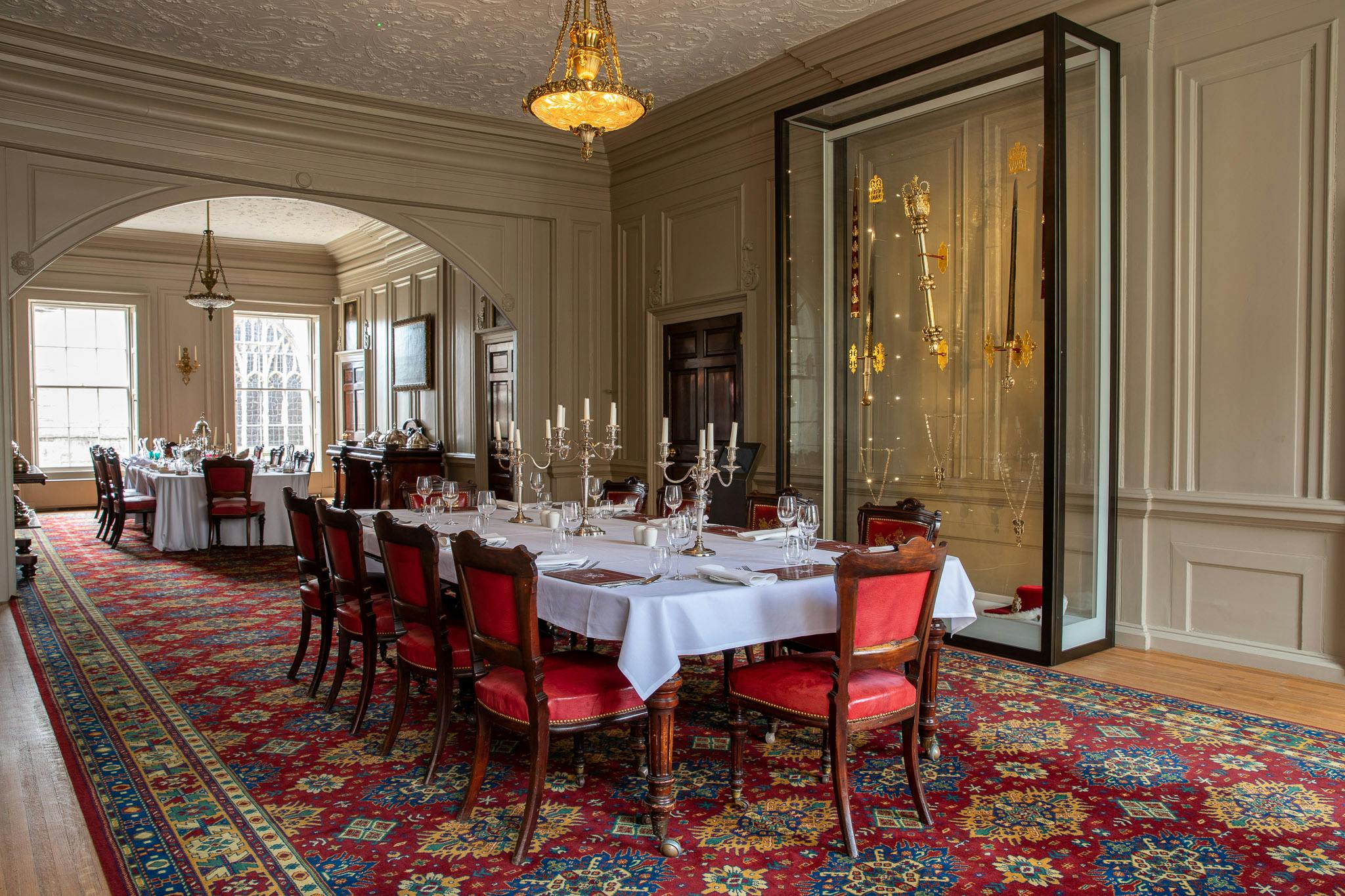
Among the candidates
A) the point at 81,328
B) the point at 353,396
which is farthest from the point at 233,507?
the point at 81,328

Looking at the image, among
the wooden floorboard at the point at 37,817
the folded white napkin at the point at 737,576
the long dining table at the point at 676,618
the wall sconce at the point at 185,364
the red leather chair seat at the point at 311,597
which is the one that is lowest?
the wooden floorboard at the point at 37,817

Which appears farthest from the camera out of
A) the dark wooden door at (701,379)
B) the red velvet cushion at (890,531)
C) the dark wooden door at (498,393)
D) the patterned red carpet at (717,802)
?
the dark wooden door at (498,393)

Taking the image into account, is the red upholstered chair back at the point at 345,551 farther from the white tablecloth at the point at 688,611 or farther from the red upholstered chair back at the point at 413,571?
the white tablecloth at the point at 688,611

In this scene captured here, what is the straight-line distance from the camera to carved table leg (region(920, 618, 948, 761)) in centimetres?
351

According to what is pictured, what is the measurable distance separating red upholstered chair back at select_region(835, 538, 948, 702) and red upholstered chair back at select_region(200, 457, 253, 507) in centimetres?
760

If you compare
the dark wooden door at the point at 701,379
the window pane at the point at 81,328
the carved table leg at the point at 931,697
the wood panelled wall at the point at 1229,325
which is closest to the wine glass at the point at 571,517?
the carved table leg at the point at 931,697

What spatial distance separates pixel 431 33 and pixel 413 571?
173 inches

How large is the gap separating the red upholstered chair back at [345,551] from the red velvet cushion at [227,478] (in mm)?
5448

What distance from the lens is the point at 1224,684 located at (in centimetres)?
453

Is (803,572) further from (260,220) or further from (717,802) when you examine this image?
(260,220)

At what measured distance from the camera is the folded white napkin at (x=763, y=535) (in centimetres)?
413

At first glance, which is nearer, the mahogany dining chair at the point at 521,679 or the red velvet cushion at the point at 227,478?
the mahogany dining chair at the point at 521,679

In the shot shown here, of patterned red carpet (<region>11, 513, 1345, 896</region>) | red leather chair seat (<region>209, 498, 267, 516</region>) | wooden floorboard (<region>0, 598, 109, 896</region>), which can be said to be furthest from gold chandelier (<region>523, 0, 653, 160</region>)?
red leather chair seat (<region>209, 498, 267, 516</region>)

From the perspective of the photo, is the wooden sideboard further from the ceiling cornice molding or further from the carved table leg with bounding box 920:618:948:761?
the carved table leg with bounding box 920:618:948:761
